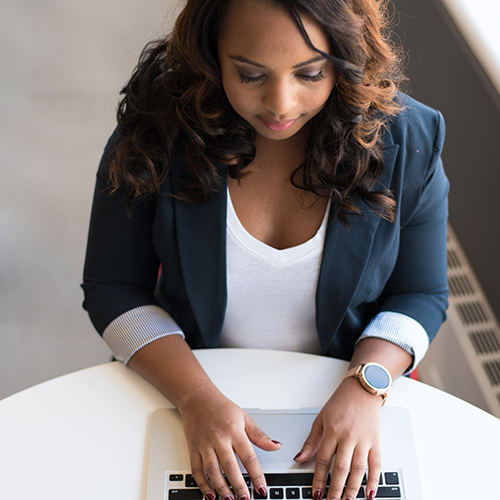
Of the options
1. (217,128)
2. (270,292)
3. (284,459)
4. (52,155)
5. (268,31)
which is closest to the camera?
(268,31)

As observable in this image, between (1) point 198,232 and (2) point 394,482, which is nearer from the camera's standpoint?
(2) point 394,482

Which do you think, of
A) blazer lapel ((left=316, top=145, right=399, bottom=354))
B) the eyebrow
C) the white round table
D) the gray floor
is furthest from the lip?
the gray floor

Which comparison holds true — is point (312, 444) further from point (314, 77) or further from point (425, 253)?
point (314, 77)

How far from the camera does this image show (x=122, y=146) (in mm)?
1075

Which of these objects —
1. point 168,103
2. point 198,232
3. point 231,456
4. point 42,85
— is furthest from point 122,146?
point 42,85

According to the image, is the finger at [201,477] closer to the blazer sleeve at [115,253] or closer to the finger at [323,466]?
the finger at [323,466]

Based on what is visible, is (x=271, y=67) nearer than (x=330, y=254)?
Yes

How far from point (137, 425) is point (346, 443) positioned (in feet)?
1.20

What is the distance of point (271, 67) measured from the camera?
830 millimetres

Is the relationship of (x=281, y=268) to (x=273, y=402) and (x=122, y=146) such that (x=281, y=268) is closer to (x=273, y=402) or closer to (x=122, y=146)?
(x=273, y=402)

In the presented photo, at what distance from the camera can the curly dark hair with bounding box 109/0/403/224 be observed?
934 mm

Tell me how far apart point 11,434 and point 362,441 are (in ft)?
1.98

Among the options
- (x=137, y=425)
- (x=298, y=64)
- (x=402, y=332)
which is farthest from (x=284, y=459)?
(x=298, y=64)

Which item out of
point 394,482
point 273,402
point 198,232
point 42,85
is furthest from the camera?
point 42,85
